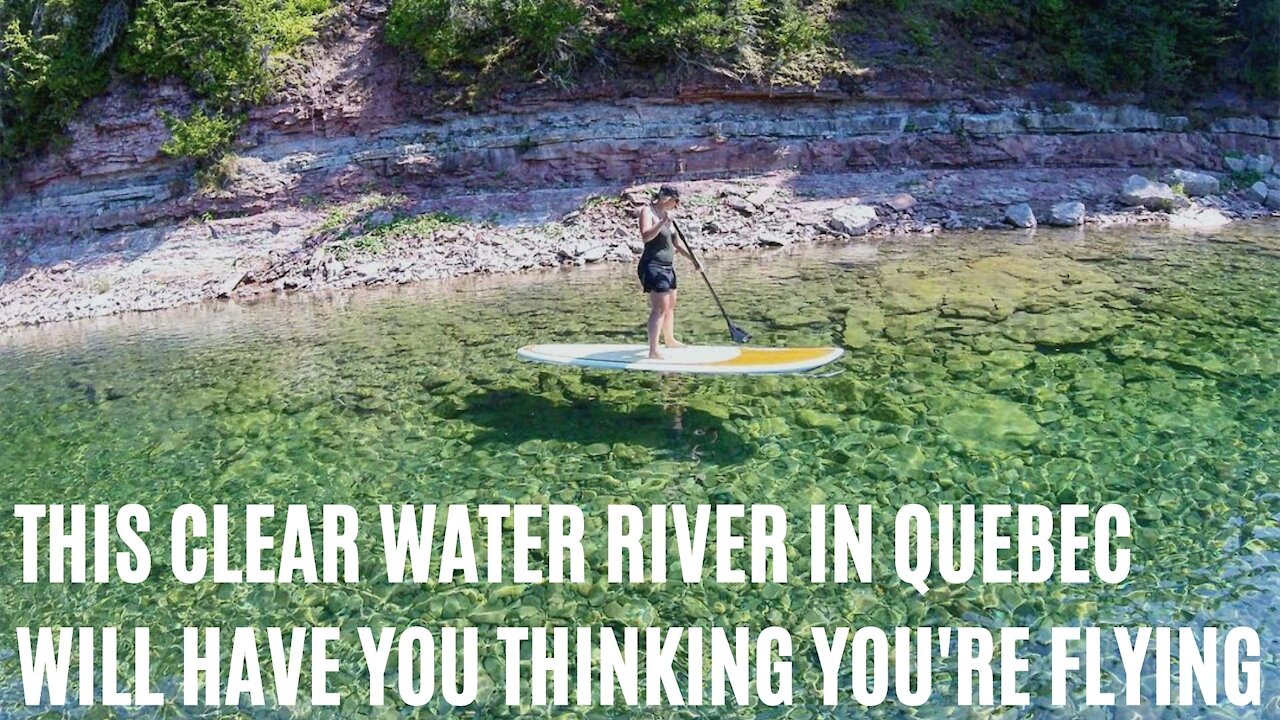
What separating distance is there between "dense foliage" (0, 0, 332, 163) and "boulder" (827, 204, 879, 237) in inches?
561

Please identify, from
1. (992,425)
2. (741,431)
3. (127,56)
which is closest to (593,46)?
(127,56)

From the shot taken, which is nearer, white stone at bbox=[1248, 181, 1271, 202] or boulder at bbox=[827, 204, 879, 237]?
boulder at bbox=[827, 204, 879, 237]

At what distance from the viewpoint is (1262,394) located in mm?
8312

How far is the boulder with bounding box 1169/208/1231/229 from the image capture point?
18.1m

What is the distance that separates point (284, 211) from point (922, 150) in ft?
50.8

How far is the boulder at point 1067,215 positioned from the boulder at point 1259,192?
13.2ft

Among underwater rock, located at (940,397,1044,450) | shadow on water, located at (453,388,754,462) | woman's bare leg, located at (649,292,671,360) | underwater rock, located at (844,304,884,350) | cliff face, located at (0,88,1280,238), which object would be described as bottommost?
shadow on water, located at (453,388,754,462)

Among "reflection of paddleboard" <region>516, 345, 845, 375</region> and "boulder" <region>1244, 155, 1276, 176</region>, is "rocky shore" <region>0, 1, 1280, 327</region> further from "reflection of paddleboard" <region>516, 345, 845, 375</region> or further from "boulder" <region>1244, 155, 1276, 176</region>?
"reflection of paddleboard" <region>516, 345, 845, 375</region>

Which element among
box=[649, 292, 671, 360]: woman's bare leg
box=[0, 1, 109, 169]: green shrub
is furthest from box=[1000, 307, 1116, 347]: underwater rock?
box=[0, 1, 109, 169]: green shrub

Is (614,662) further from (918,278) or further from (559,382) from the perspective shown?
(918,278)

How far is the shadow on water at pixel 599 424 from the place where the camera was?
803cm

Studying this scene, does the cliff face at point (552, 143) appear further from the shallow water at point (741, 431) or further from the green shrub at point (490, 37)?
the shallow water at point (741, 431)

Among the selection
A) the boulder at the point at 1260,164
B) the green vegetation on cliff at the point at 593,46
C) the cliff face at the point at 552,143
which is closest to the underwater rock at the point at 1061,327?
the cliff face at the point at 552,143

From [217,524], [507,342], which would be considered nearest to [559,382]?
[507,342]
